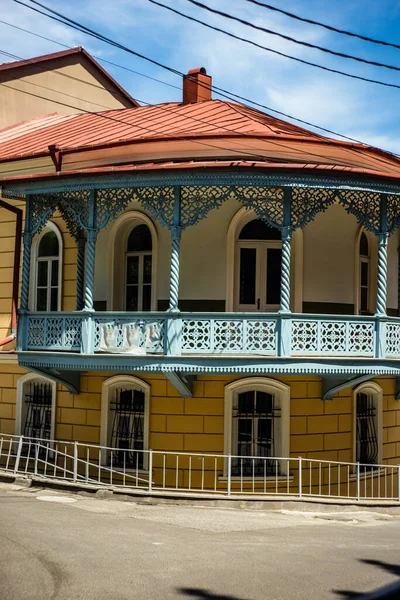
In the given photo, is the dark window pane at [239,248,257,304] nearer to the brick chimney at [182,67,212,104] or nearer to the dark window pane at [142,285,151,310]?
the dark window pane at [142,285,151,310]

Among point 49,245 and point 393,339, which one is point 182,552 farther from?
point 49,245

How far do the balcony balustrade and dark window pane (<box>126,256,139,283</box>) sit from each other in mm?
1854

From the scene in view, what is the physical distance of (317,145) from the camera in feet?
51.8

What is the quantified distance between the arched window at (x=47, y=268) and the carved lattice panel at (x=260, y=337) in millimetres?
4730

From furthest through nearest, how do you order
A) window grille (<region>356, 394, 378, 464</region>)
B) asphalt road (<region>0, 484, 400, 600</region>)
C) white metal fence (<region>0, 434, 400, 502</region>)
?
window grille (<region>356, 394, 378, 464</region>)
white metal fence (<region>0, 434, 400, 502</region>)
asphalt road (<region>0, 484, 400, 600</region>)

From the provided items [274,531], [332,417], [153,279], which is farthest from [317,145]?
[274,531]

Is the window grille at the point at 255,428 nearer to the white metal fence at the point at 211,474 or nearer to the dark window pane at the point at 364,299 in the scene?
the white metal fence at the point at 211,474

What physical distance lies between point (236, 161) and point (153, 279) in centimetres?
289

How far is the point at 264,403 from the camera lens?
16.1m

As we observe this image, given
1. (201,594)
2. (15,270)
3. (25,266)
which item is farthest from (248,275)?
(201,594)

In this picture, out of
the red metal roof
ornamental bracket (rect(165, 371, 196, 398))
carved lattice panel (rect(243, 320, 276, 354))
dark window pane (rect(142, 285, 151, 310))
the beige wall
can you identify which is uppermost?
the beige wall

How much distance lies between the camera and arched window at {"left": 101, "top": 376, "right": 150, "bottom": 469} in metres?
16.4

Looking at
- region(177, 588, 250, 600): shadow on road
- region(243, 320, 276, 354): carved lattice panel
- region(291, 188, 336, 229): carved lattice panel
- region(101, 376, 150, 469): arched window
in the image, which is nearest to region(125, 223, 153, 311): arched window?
region(101, 376, 150, 469): arched window

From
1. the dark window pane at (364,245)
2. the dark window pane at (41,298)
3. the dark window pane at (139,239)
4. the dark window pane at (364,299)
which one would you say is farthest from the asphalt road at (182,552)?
the dark window pane at (364,245)
